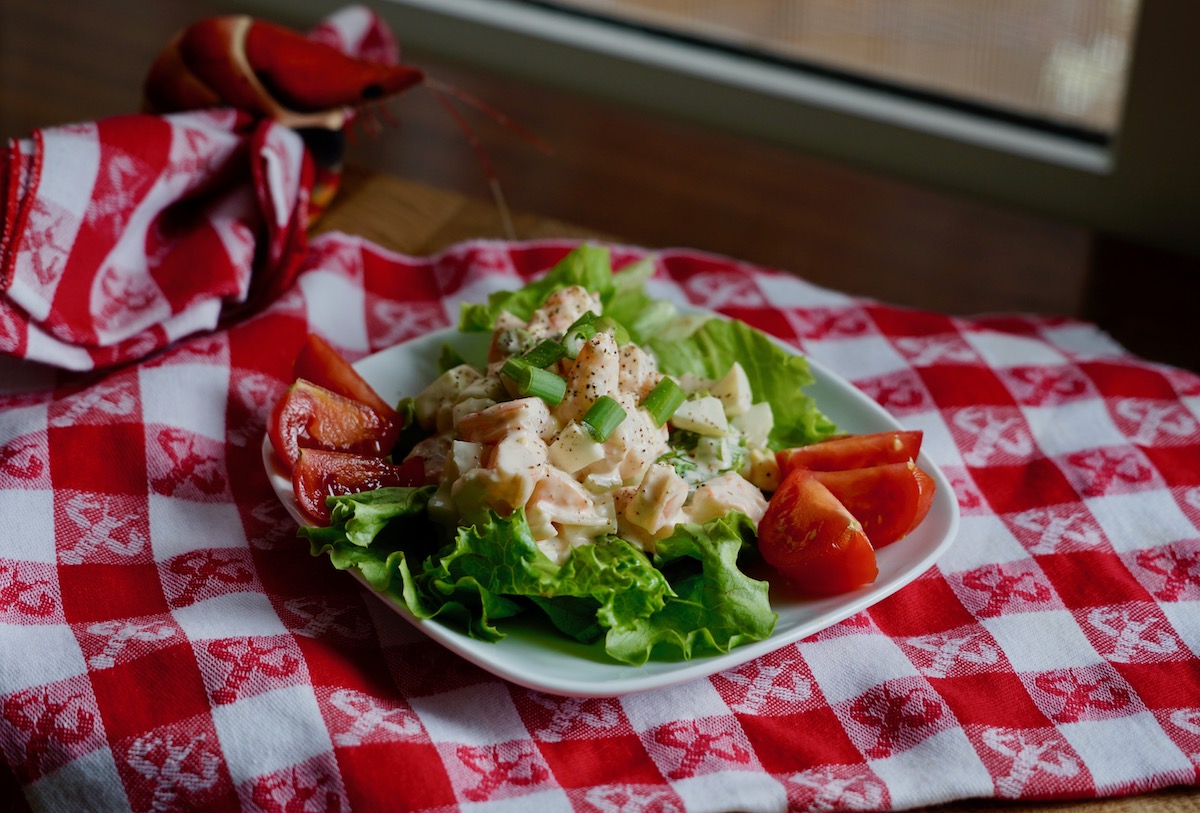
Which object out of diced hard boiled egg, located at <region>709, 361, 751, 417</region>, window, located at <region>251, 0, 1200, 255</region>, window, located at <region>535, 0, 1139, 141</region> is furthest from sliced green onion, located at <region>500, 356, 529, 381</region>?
window, located at <region>535, 0, 1139, 141</region>

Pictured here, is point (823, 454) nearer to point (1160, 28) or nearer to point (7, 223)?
point (7, 223)

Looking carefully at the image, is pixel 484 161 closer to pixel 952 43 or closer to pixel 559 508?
pixel 952 43

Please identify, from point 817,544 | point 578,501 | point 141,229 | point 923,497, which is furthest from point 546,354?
point 141,229

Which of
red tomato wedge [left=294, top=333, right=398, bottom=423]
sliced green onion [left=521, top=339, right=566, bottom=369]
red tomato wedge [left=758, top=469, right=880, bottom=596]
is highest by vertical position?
sliced green onion [left=521, top=339, right=566, bottom=369]

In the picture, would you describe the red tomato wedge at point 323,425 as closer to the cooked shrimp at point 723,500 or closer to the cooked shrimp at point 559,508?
the cooked shrimp at point 559,508

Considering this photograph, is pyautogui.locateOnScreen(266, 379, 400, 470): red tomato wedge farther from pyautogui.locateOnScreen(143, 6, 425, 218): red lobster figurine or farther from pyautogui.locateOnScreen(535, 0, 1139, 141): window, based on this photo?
pyautogui.locateOnScreen(535, 0, 1139, 141): window

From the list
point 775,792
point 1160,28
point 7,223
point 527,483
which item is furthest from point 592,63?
point 775,792
